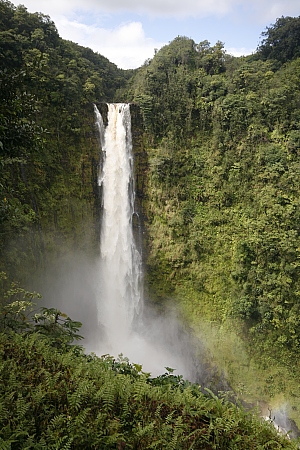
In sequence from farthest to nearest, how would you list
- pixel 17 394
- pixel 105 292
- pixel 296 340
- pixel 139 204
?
pixel 139 204, pixel 105 292, pixel 296 340, pixel 17 394

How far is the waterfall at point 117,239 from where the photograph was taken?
1533 cm

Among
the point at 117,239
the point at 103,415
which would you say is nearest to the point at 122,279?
the point at 117,239

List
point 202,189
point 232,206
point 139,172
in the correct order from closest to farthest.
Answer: point 232,206 → point 202,189 → point 139,172

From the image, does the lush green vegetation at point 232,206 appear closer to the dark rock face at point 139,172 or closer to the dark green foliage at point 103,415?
the dark rock face at point 139,172

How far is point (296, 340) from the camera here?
12023 millimetres

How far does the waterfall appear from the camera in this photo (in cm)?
1533

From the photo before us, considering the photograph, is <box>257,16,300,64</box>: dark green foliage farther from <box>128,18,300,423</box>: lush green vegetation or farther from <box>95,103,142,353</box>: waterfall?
<box>95,103,142,353</box>: waterfall

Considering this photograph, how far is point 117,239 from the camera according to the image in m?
15.8

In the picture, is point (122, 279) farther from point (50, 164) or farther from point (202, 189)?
point (50, 164)

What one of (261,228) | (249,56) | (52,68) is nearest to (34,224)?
(52,68)

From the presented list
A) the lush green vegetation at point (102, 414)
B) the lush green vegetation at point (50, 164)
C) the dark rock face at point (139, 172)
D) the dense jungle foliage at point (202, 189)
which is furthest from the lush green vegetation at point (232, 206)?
the lush green vegetation at point (102, 414)

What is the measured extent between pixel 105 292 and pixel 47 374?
41.6 ft

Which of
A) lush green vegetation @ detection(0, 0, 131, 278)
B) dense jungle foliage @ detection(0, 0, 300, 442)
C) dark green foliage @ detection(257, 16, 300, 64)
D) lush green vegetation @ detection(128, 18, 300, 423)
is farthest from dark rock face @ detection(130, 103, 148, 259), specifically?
dark green foliage @ detection(257, 16, 300, 64)

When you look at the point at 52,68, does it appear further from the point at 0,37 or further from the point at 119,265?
the point at 119,265
